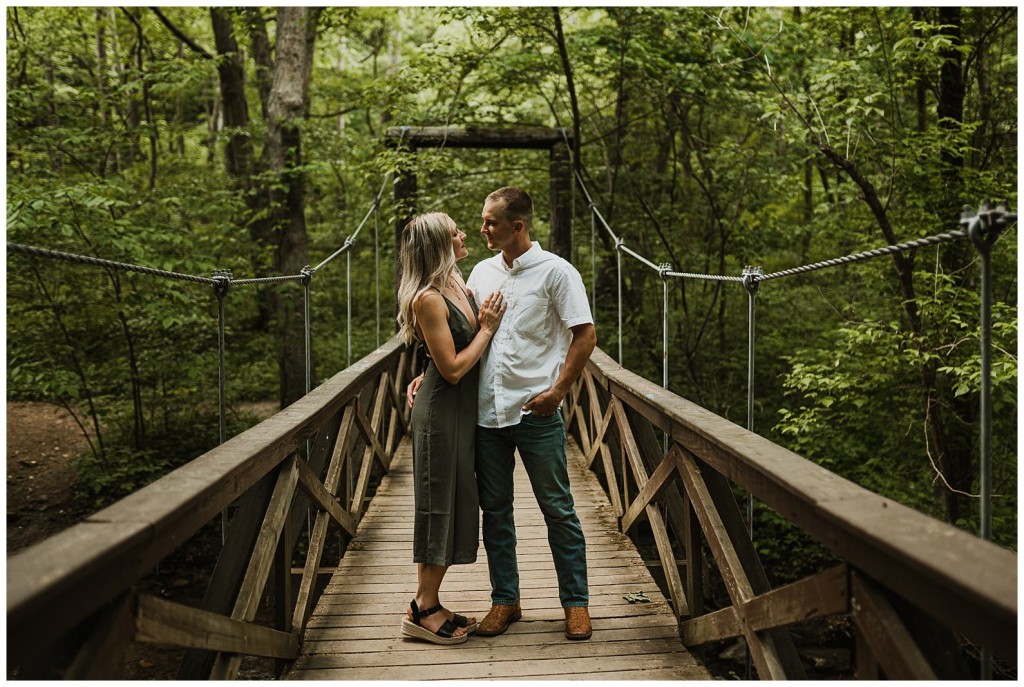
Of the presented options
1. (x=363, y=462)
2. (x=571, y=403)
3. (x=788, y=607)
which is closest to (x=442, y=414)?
(x=788, y=607)

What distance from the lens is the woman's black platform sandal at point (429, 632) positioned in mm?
2053

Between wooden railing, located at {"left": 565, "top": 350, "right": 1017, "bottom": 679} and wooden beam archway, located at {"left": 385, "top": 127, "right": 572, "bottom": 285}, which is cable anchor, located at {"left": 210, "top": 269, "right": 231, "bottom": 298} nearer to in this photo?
wooden railing, located at {"left": 565, "top": 350, "right": 1017, "bottom": 679}

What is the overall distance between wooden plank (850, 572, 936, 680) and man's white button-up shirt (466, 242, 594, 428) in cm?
98

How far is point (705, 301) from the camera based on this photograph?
7898mm

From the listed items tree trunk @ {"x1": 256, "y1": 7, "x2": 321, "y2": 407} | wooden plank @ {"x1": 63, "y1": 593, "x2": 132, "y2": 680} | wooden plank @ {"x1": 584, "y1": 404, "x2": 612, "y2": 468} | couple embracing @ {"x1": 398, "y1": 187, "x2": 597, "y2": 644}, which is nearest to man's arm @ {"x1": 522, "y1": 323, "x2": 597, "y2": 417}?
couple embracing @ {"x1": 398, "y1": 187, "x2": 597, "y2": 644}

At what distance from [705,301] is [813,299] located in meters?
1.10

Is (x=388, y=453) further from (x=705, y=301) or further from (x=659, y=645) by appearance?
(x=705, y=301)

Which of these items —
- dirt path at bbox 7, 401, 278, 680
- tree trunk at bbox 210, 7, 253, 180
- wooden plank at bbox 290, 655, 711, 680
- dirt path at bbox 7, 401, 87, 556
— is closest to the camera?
wooden plank at bbox 290, 655, 711, 680

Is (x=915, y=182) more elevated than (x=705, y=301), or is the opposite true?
(x=915, y=182)

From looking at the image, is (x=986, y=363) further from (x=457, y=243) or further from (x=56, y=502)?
(x=56, y=502)

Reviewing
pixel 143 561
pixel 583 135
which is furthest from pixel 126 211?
pixel 143 561

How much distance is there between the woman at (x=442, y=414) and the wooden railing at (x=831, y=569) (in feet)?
1.90

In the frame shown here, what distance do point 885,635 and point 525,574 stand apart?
1.69m

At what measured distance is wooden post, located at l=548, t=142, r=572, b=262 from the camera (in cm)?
591
